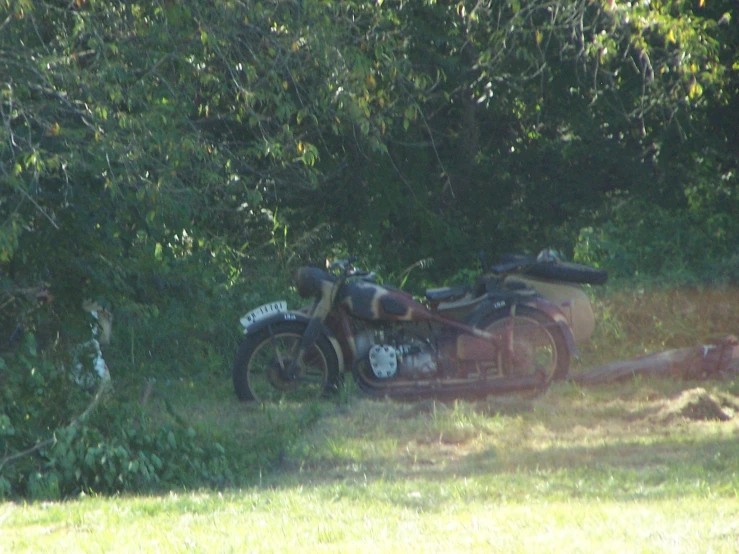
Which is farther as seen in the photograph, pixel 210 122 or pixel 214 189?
pixel 210 122

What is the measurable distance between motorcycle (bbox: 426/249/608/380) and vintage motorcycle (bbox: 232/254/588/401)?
0.05 m

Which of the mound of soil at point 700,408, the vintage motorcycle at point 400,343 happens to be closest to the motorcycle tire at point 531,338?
the vintage motorcycle at point 400,343

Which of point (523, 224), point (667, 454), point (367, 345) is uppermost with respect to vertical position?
point (523, 224)

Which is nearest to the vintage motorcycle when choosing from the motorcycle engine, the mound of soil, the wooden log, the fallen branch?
the motorcycle engine

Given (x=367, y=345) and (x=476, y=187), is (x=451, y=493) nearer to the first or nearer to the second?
(x=367, y=345)

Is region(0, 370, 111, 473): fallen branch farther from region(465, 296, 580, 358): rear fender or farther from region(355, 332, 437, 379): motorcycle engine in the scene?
region(465, 296, 580, 358): rear fender

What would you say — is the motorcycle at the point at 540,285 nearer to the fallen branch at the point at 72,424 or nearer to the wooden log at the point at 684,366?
the wooden log at the point at 684,366

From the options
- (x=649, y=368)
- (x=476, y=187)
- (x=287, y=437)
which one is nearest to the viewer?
(x=287, y=437)

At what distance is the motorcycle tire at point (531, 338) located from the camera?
28.7 ft

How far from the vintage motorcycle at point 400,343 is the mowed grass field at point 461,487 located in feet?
0.73

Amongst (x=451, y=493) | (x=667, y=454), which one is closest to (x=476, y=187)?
(x=667, y=454)

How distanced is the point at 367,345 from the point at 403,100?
107 inches

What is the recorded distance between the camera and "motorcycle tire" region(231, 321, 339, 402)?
28.8 feet

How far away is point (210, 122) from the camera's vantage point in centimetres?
Answer: 1005
